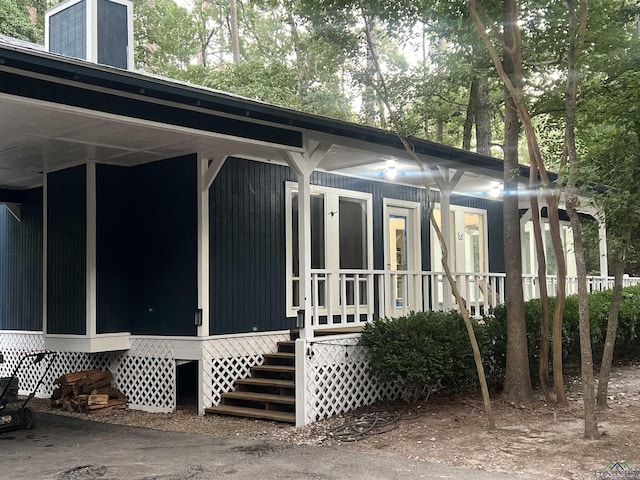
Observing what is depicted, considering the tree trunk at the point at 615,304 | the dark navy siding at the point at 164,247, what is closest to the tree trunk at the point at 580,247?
the tree trunk at the point at 615,304

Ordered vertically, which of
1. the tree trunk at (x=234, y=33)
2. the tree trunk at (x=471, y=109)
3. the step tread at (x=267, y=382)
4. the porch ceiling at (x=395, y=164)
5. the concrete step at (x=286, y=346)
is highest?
the tree trunk at (x=234, y=33)

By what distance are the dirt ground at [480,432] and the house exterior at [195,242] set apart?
0.41 metres

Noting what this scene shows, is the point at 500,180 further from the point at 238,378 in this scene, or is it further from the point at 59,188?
the point at 59,188

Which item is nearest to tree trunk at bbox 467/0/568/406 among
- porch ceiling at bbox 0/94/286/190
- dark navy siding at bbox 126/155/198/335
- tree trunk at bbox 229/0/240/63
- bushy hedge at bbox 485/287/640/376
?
bushy hedge at bbox 485/287/640/376

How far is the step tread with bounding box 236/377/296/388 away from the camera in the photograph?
7.89 meters

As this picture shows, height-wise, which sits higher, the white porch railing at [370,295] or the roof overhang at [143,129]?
the roof overhang at [143,129]

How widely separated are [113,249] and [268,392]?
9.55ft

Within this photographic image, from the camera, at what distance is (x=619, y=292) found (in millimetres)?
7113

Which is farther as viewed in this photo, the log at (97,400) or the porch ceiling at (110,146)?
the log at (97,400)

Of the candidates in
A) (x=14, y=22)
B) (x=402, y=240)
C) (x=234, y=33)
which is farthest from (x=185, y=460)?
(x=234, y=33)

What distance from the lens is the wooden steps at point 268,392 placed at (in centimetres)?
769

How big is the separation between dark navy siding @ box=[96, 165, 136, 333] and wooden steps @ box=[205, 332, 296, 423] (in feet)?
6.24

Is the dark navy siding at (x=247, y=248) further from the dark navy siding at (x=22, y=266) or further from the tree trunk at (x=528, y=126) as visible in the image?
the tree trunk at (x=528, y=126)

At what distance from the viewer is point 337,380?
7.80 meters
